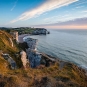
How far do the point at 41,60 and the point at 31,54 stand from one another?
18.8 ft

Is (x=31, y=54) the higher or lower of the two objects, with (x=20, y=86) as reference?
lower

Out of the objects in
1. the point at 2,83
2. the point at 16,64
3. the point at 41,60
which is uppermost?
the point at 2,83

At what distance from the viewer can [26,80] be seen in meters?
25.5

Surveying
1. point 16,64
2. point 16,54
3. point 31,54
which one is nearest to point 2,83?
point 16,64

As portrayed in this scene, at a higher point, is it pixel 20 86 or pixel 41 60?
pixel 20 86

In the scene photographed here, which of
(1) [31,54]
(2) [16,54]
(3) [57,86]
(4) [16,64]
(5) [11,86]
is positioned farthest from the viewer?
(1) [31,54]

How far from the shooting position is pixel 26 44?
75812 millimetres

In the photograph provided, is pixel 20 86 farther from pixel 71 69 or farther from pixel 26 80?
pixel 71 69

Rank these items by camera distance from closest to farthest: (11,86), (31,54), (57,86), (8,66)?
(11,86)
(57,86)
(8,66)
(31,54)

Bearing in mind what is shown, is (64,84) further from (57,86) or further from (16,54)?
(16,54)

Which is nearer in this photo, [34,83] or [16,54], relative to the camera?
[34,83]

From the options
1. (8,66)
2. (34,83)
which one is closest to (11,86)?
(34,83)

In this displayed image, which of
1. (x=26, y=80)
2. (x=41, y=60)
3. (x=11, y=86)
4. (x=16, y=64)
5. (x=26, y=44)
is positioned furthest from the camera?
(x=26, y=44)

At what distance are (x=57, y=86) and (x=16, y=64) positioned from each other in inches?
671
